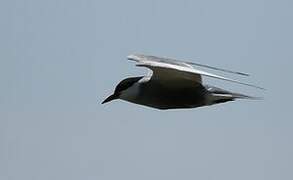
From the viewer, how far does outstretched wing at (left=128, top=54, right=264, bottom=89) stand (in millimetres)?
10602

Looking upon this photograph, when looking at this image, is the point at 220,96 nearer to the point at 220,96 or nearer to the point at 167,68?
the point at 220,96

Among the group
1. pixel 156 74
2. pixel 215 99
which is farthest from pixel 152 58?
pixel 215 99

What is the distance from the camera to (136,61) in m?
10.9

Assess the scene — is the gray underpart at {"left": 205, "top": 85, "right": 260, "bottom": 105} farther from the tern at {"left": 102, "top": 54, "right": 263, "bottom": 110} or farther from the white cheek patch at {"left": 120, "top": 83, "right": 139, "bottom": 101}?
the white cheek patch at {"left": 120, "top": 83, "right": 139, "bottom": 101}

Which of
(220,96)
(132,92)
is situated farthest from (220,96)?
(132,92)

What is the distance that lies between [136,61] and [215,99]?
5.49 ft

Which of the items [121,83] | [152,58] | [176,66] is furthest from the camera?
[121,83]

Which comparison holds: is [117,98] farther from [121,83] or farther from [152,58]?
[152,58]

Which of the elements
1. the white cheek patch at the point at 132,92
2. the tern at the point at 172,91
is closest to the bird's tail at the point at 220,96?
the tern at the point at 172,91

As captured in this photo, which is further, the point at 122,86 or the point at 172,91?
the point at 122,86

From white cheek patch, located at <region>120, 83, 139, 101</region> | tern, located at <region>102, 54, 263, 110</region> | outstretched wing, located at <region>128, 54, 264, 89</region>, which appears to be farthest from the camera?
white cheek patch, located at <region>120, 83, 139, 101</region>

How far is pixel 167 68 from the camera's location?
423 inches

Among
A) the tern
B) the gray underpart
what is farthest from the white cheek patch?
the gray underpart

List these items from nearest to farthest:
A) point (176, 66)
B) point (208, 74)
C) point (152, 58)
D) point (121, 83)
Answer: point (208, 74)
point (176, 66)
point (152, 58)
point (121, 83)
